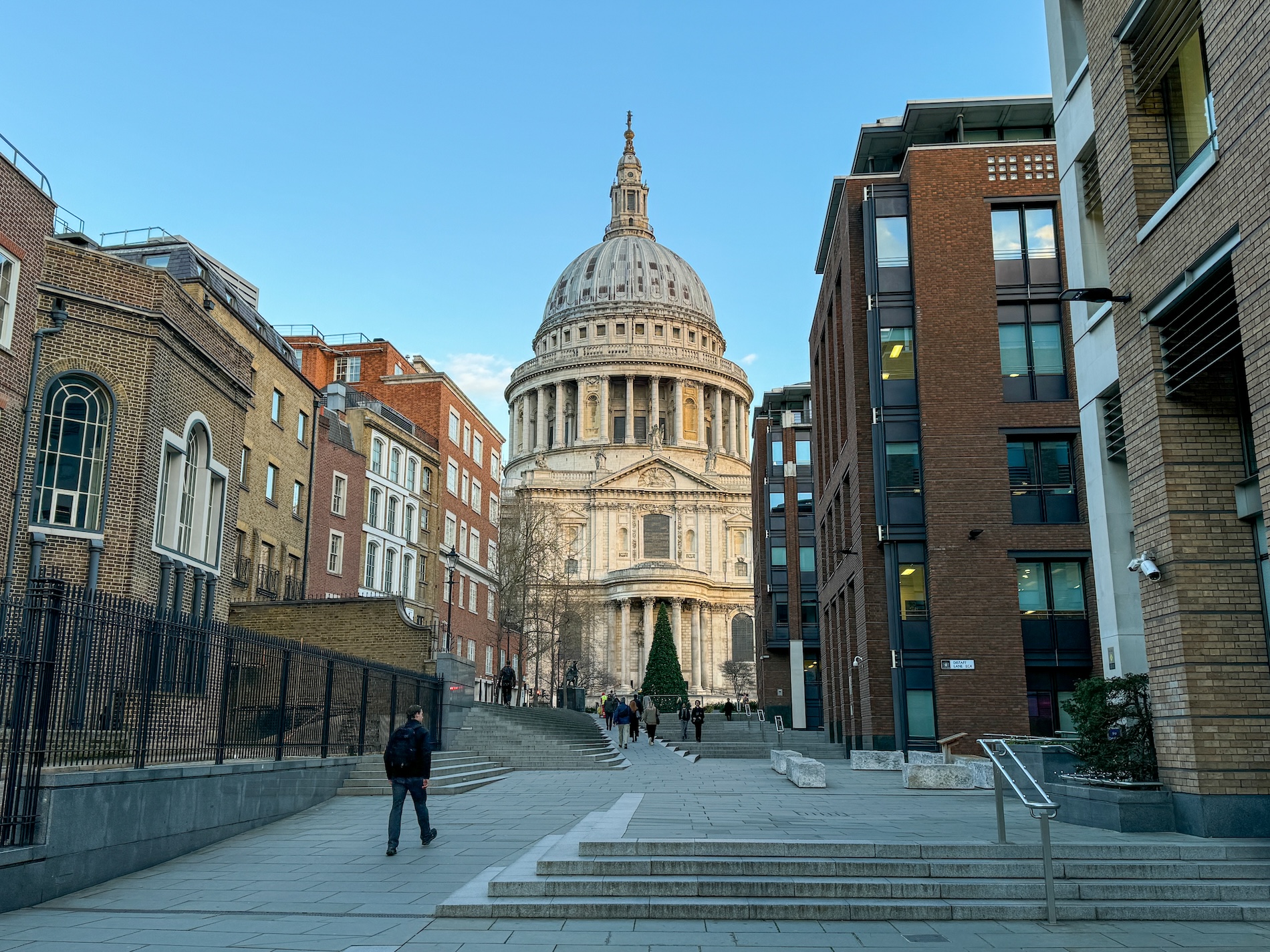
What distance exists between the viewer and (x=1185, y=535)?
13086 millimetres

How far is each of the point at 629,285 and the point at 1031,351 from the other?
A: 390 ft

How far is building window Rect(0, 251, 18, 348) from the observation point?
20577 mm

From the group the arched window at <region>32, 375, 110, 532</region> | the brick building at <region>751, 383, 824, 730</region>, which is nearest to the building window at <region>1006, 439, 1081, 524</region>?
the arched window at <region>32, 375, 110, 532</region>

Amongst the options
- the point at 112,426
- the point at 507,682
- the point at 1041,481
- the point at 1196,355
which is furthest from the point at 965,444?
the point at 507,682

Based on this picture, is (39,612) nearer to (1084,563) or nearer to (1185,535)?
(1185,535)

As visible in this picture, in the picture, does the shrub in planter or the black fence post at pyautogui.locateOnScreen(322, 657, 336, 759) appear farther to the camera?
the black fence post at pyautogui.locateOnScreen(322, 657, 336, 759)

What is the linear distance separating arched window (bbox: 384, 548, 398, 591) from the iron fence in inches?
1096

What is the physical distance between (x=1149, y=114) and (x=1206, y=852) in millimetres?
9126

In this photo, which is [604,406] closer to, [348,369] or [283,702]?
[348,369]

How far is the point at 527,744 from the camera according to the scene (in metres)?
32.2

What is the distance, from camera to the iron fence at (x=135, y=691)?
10.8 meters

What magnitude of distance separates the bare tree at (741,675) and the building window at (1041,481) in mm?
74750

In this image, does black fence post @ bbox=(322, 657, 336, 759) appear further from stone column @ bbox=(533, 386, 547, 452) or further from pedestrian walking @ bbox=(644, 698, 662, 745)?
stone column @ bbox=(533, 386, 547, 452)

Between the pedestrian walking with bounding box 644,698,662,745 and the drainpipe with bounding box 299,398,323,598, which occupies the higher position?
the drainpipe with bounding box 299,398,323,598
